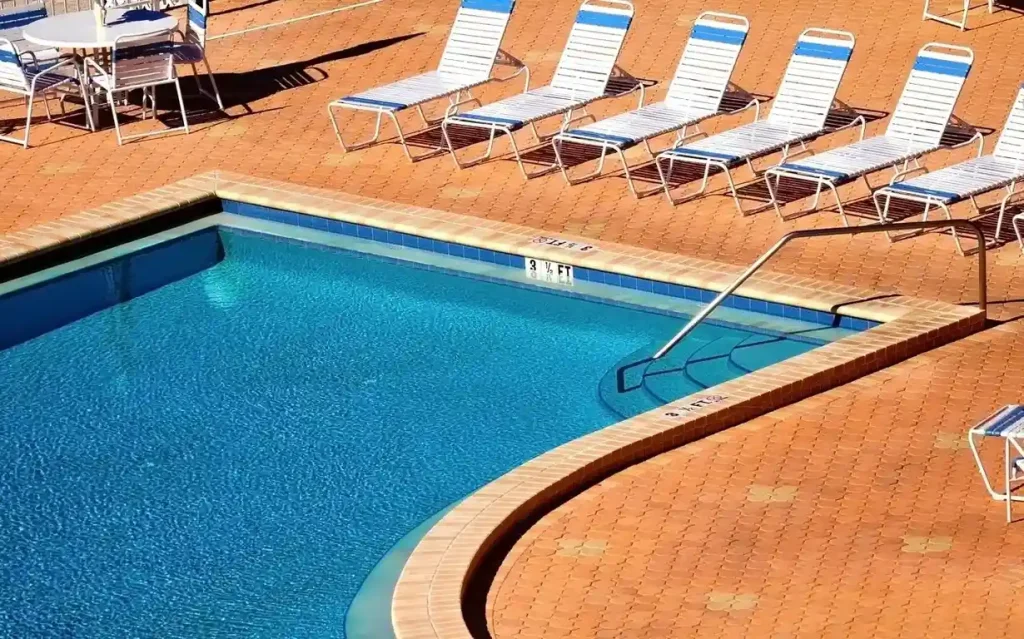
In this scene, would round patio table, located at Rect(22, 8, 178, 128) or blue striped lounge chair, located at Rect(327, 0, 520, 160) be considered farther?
round patio table, located at Rect(22, 8, 178, 128)

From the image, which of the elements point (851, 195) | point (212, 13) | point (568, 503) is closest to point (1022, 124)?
Answer: point (851, 195)

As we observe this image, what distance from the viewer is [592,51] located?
14.2 m

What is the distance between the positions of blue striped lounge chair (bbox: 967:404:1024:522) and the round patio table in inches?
289

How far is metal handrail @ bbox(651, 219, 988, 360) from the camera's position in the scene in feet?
34.9

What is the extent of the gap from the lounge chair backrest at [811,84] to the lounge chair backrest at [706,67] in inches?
15.4

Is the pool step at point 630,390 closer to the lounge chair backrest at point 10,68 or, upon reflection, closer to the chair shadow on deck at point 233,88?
the chair shadow on deck at point 233,88

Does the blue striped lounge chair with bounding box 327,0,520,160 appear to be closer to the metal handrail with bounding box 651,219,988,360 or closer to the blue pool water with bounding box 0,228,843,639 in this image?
the blue pool water with bounding box 0,228,843,639

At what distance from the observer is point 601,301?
12.1 m

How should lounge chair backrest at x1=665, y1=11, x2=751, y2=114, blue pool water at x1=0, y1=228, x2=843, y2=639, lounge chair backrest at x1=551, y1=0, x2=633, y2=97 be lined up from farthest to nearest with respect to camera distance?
lounge chair backrest at x1=551, y1=0, x2=633, y2=97 < lounge chair backrest at x1=665, y1=11, x2=751, y2=114 < blue pool water at x1=0, y1=228, x2=843, y2=639

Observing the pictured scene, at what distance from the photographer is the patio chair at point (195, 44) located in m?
14.8

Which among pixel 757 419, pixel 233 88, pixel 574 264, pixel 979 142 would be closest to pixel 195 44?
pixel 233 88

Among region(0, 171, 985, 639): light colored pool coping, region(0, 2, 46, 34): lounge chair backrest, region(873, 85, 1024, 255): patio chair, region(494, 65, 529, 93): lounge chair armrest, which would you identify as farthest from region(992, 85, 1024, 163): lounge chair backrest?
region(0, 2, 46, 34): lounge chair backrest

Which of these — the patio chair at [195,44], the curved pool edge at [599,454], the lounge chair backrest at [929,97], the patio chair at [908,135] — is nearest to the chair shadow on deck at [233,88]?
the patio chair at [195,44]

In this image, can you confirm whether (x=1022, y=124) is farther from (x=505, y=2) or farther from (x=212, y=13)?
(x=212, y=13)
